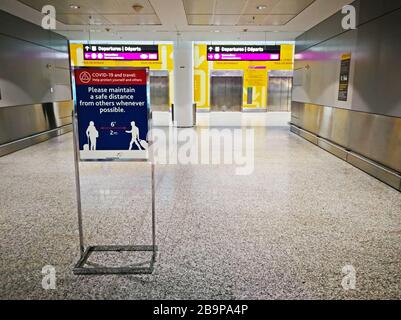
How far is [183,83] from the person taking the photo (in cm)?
1392

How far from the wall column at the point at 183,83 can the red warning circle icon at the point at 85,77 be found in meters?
11.2

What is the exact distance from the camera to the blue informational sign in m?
2.94

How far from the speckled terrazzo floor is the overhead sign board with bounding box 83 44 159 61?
6018 millimetres

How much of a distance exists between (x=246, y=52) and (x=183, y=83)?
3.27 m

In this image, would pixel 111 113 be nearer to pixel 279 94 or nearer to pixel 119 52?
pixel 119 52

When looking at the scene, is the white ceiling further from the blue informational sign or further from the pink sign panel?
the blue informational sign

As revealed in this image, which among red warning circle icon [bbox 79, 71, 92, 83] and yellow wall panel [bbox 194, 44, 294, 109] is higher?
yellow wall panel [bbox 194, 44, 294, 109]

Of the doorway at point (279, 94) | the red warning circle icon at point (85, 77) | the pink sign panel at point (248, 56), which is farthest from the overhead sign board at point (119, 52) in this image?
the doorway at point (279, 94)

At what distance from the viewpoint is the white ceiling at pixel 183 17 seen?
7.73m

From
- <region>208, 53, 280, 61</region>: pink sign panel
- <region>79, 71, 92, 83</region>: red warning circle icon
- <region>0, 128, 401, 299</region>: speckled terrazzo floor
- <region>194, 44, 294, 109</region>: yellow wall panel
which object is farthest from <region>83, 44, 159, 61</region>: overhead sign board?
<region>79, 71, 92, 83</region>: red warning circle icon

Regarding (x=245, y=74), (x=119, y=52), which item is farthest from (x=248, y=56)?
(x=245, y=74)

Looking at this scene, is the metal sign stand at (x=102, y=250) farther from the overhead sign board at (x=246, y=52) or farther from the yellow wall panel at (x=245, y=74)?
the yellow wall panel at (x=245, y=74)
